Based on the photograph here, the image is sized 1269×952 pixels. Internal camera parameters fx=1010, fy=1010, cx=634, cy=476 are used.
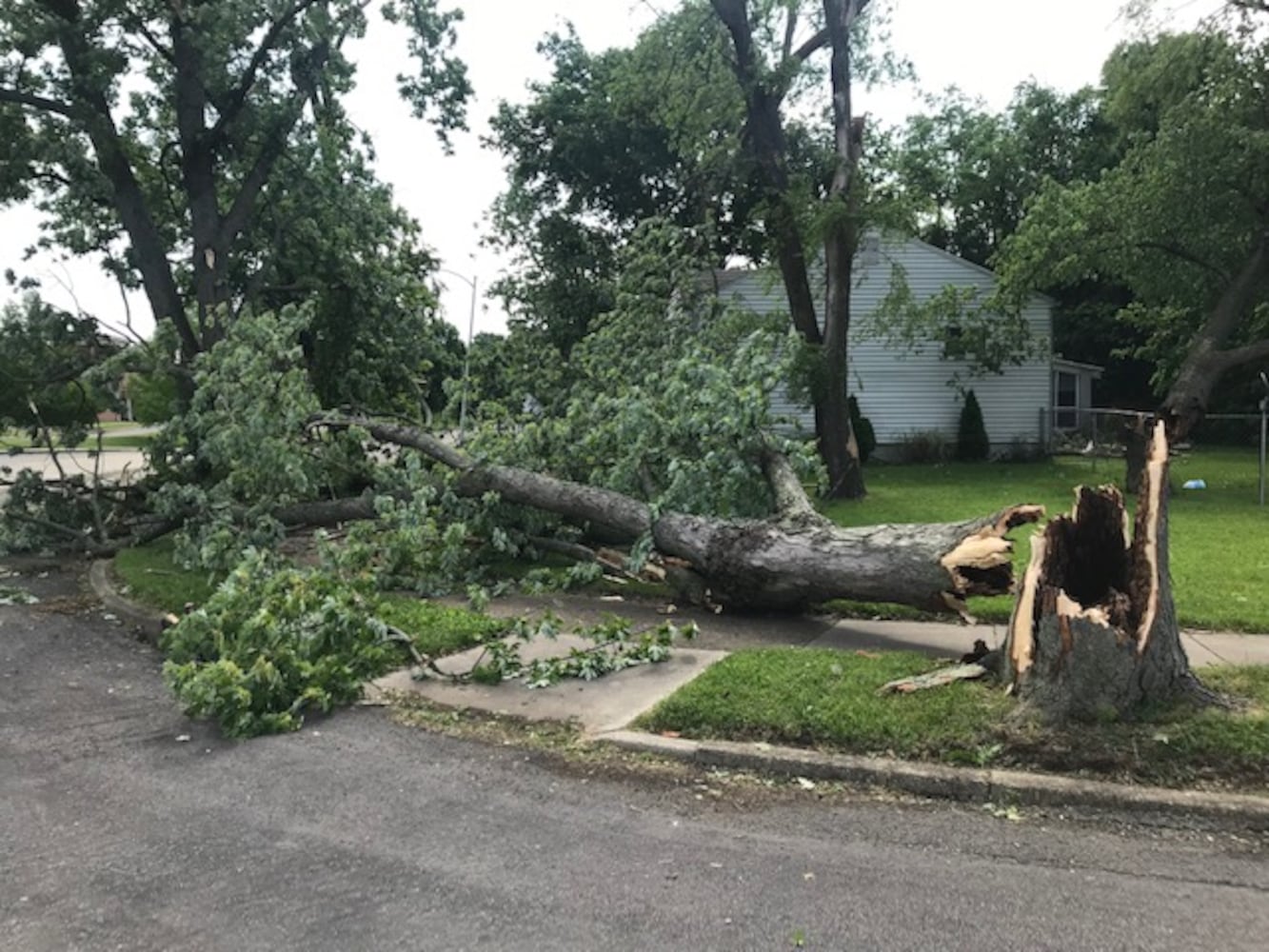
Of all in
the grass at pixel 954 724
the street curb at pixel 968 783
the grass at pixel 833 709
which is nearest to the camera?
the street curb at pixel 968 783

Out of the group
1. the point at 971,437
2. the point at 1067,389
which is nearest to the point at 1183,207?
the point at 971,437

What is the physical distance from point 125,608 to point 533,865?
6.60 meters

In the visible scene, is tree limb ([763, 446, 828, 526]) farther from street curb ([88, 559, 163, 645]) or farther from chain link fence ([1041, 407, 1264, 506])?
chain link fence ([1041, 407, 1264, 506])

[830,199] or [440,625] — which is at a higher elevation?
[830,199]

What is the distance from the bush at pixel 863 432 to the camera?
24719 mm

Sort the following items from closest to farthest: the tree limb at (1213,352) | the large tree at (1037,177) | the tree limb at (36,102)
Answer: the tree limb at (36,102) < the tree limb at (1213,352) < the large tree at (1037,177)

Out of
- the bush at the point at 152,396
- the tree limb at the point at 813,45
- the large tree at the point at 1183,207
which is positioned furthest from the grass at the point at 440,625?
the large tree at the point at 1183,207

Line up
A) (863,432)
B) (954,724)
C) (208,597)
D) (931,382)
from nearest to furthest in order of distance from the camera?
(954,724) → (208,597) → (863,432) → (931,382)


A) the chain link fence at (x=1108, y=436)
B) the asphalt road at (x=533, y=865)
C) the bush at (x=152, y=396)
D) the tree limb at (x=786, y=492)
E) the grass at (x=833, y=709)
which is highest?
the bush at (x=152, y=396)

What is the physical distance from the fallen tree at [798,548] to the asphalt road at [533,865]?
251cm

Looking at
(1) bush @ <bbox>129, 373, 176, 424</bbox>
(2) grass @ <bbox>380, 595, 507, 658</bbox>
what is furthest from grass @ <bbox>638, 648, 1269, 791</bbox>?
(1) bush @ <bbox>129, 373, 176, 424</bbox>

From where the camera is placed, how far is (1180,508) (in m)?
14.4

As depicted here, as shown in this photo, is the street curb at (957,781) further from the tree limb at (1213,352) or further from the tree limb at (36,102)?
the tree limb at (36,102)

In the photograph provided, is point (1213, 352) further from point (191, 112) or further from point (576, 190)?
point (576, 190)
